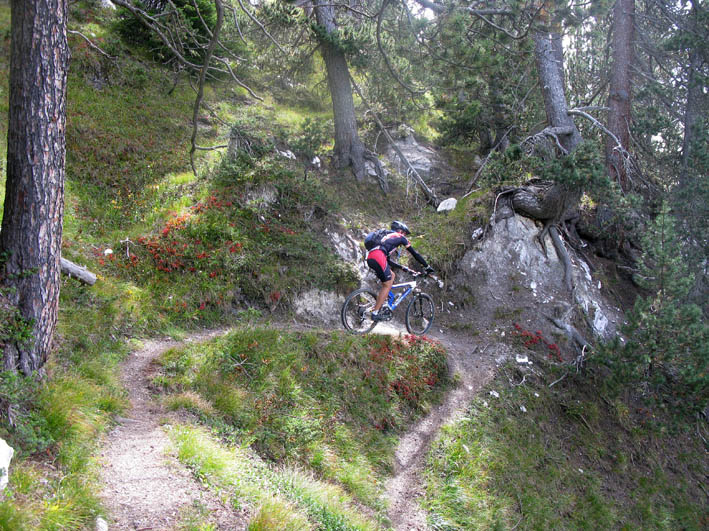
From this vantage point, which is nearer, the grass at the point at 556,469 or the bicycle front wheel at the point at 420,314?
the grass at the point at 556,469

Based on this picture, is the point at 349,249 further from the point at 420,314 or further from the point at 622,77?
the point at 622,77

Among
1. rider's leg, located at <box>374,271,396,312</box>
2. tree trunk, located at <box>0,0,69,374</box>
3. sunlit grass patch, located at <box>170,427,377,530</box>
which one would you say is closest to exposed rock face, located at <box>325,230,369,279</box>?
rider's leg, located at <box>374,271,396,312</box>

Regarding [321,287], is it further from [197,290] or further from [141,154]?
[141,154]

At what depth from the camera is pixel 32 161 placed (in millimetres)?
5262

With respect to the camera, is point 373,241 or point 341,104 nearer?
point 373,241

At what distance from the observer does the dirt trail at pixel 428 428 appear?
7488 millimetres

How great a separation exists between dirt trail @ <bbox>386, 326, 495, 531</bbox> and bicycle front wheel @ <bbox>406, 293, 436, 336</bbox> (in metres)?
0.73

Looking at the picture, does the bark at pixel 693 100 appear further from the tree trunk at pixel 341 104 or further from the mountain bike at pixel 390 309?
the tree trunk at pixel 341 104

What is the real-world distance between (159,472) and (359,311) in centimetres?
595

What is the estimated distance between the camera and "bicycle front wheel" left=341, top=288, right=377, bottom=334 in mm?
10297

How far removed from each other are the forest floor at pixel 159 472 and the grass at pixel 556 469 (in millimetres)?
357

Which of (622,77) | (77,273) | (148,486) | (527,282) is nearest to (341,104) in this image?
(527,282)

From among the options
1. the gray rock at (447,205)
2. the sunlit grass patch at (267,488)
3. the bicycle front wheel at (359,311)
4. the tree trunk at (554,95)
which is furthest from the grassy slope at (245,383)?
the tree trunk at (554,95)

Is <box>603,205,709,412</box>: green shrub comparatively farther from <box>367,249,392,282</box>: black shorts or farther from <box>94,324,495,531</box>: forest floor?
<box>367,249,392,282</box>: black shorts
